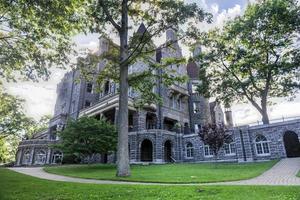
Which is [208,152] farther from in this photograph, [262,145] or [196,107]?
[196,107]

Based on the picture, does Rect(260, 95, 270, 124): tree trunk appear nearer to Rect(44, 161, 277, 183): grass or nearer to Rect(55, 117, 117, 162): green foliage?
Rect(44, 161, 277, 183): grass

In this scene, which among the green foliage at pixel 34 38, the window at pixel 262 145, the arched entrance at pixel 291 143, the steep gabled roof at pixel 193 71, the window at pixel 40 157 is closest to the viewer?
the green foliage at pixel 34 38

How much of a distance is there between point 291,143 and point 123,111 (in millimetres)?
22178

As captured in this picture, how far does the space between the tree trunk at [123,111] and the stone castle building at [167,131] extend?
2.37 meters

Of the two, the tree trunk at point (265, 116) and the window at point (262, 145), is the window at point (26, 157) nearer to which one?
the window at point (262, 145)

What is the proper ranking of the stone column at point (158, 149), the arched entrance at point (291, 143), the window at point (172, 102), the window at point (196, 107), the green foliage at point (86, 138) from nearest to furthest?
the green foliage at point (86, 138) < the arched entrance at point (291, 143) < the stone column at point (158, 149) < the window at point (172, 102) < the window at point (196, 107)

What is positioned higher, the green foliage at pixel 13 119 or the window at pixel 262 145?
the green foliage at pixel 13 119

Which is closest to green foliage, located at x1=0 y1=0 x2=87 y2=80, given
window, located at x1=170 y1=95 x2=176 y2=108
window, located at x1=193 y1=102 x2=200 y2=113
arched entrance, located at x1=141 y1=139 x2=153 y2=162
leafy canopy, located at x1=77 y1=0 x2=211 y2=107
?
leafy canopy, located at x1=77 y1=0 x2=211 y2=107

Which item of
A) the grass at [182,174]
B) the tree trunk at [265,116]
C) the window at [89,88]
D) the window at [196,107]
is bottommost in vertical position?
the grass at [182,174]

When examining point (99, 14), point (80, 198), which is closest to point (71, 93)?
point (99, 14)

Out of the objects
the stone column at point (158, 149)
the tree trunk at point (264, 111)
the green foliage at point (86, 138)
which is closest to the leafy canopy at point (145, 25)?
the green foliage at point (86, 138)

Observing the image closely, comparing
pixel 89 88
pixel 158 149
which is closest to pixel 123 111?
pixel 158 149

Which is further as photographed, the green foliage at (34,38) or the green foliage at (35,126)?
the green foliage at (35,126)

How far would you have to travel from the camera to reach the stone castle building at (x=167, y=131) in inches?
1090
